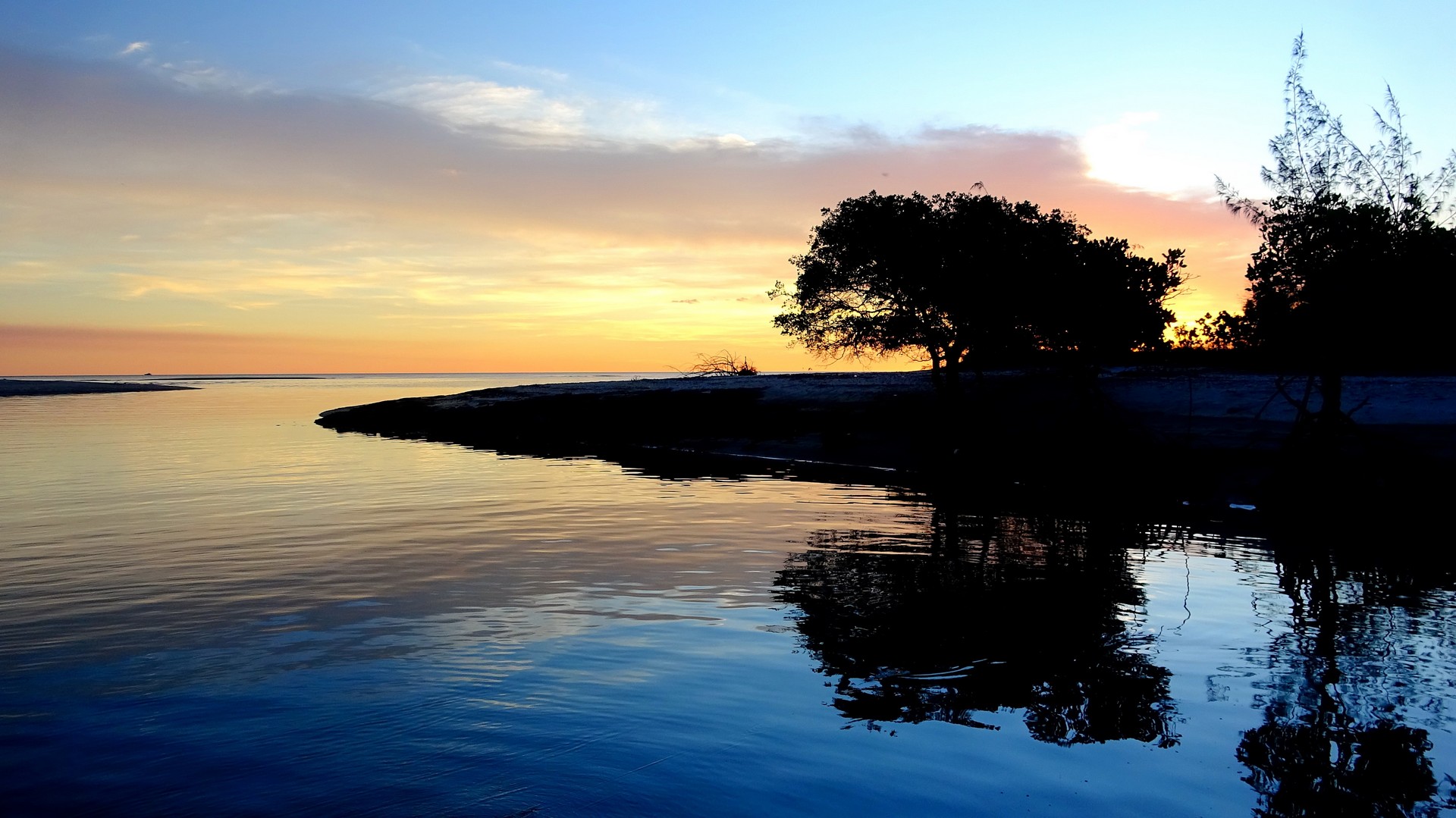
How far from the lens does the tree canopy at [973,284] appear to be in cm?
3584

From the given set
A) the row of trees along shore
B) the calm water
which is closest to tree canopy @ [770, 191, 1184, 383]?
the row of trees along shore

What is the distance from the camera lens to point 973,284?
38344 millimetres

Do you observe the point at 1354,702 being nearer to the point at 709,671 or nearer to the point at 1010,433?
the point at 709,671

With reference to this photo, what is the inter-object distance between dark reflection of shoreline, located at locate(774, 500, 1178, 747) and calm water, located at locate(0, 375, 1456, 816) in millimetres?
60

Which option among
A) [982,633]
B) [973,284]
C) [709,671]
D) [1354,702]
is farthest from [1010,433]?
[709,671]

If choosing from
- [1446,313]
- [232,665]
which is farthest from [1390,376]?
[232,665]

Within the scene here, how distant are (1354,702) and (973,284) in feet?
99.6

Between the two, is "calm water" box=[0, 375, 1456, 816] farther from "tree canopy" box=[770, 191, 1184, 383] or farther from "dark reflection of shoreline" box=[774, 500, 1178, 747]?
"tree canopy" box=[770, 191, 1184, 383]

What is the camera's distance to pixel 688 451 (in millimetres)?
43062

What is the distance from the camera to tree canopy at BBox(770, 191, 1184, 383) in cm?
3584

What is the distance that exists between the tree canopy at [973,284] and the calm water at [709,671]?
55.5 feet

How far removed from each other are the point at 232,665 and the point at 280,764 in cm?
323

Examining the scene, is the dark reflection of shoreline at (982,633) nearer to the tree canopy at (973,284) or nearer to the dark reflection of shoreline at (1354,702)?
the dark reflection of shoreline at (1354,702)

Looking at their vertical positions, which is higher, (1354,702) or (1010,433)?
(1010,433)
